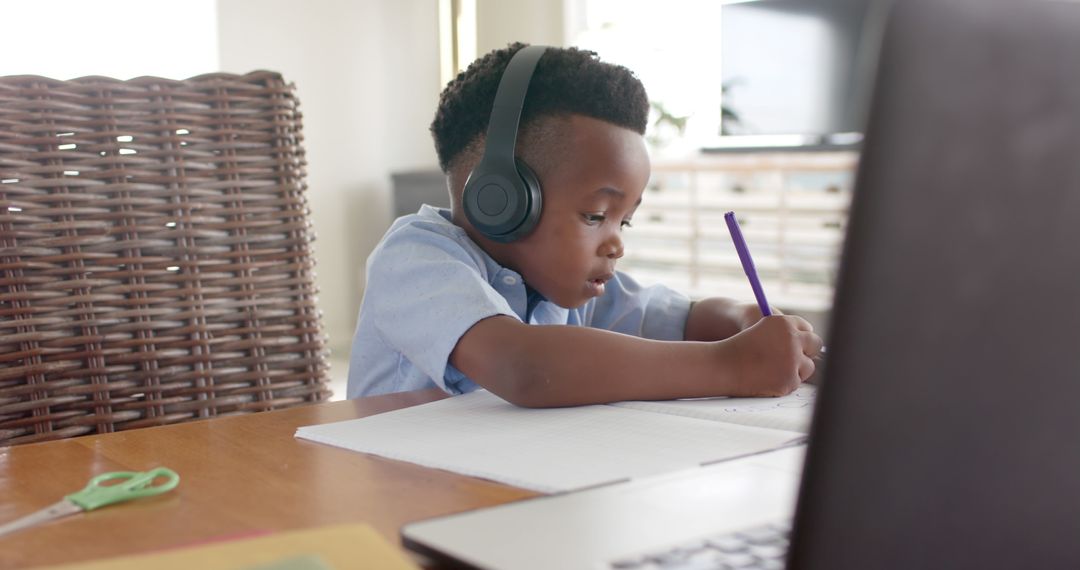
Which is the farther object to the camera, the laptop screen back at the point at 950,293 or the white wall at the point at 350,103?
the white wall at the point at 350,103

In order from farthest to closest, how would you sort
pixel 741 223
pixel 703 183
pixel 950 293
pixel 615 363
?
pixel 703 183
pixel 741 223
pixel 615 363
pixel 950 293

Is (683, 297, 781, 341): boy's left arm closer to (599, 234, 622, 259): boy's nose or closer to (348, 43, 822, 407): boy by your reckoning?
(348, 43, 822, 407): boy

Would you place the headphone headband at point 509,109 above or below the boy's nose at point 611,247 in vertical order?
above

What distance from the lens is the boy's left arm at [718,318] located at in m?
1.14

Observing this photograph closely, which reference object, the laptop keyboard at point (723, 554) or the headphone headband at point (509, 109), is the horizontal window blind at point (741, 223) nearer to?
the headphone headband at point (509, 109)

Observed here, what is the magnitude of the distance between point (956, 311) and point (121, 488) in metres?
0.44

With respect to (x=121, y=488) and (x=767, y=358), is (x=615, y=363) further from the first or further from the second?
(x=121, y=488)

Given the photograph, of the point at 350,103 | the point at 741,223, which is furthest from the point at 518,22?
the point at 741,223

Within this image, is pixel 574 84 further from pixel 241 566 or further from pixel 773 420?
pixel 241 566

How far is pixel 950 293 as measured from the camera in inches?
10.9

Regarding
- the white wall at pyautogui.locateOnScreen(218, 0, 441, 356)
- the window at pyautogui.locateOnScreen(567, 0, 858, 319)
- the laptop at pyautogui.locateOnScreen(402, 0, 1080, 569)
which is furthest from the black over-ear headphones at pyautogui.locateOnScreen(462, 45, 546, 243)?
the white wall at pyautogui.locateOnScreen(218, 0, 441, 356)

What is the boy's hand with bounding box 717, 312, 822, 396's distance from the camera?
2.72 ft

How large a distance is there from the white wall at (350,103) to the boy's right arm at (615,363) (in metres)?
3.60

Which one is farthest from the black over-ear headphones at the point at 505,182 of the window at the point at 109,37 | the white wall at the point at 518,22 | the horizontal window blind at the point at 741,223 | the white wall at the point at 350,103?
the white wall at the point at 350,103
